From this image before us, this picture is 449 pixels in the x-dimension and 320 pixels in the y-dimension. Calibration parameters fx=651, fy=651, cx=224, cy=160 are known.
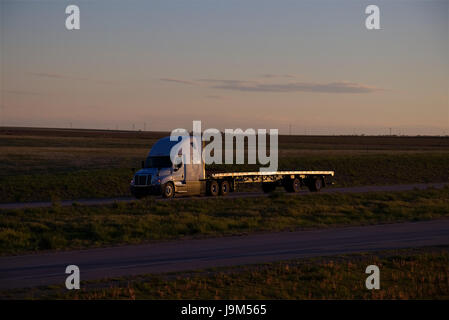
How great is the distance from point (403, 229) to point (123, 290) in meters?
14.1

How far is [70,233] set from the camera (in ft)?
72.0

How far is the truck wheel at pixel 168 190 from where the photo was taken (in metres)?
33.4

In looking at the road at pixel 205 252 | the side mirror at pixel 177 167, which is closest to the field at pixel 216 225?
the road at pixel 205 252

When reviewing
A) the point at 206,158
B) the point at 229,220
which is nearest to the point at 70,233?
the point at 229,220

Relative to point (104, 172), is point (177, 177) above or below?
below

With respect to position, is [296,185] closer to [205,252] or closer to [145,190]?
[145,190]

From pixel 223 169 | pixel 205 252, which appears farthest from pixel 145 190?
pixel 205 252

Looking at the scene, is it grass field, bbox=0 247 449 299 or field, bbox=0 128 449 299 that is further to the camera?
field, bbox=0 128 449 299

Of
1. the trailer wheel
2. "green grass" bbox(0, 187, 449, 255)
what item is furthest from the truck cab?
the trailer wheel

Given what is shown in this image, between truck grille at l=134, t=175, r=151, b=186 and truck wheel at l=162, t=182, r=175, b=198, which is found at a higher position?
truck grille at l=134, t=175, r=151, b=186

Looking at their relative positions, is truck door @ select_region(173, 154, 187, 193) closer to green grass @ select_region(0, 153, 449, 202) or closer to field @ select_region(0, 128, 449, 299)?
field @ select_region(0, 128, 449, 299)

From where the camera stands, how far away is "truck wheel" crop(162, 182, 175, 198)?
3341 centimetres

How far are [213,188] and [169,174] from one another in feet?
10.1

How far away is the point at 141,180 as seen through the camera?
A: 3344 cm
